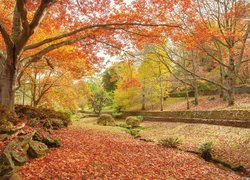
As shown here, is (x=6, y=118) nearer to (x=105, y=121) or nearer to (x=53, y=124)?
(x=53, y=124)

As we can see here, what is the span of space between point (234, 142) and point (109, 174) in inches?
312

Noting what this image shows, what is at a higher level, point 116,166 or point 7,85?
point 7,85

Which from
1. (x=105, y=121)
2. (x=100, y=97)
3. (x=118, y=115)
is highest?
(x=100, y=97)

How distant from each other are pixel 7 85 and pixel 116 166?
212 inches

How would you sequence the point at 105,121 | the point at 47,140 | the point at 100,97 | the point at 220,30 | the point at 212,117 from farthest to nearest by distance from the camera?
the point at 100,97, the point at 105,121, the point at 212,117, the point at 220,30, the point at 47,140

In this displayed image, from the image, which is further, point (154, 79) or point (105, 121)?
point (154, 79)

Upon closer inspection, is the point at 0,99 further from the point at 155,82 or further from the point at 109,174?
the point at 155,82

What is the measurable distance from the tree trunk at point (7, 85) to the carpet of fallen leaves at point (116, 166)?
301 cm

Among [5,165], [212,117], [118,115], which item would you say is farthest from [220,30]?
[118,115]

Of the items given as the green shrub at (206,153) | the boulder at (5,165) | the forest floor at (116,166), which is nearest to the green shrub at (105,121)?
the forest floor at (116,166)

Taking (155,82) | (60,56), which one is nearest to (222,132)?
(60,56)

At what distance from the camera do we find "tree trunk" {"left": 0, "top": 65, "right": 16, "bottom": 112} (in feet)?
28.0

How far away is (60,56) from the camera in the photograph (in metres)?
13.3

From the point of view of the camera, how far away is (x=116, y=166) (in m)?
6.64
